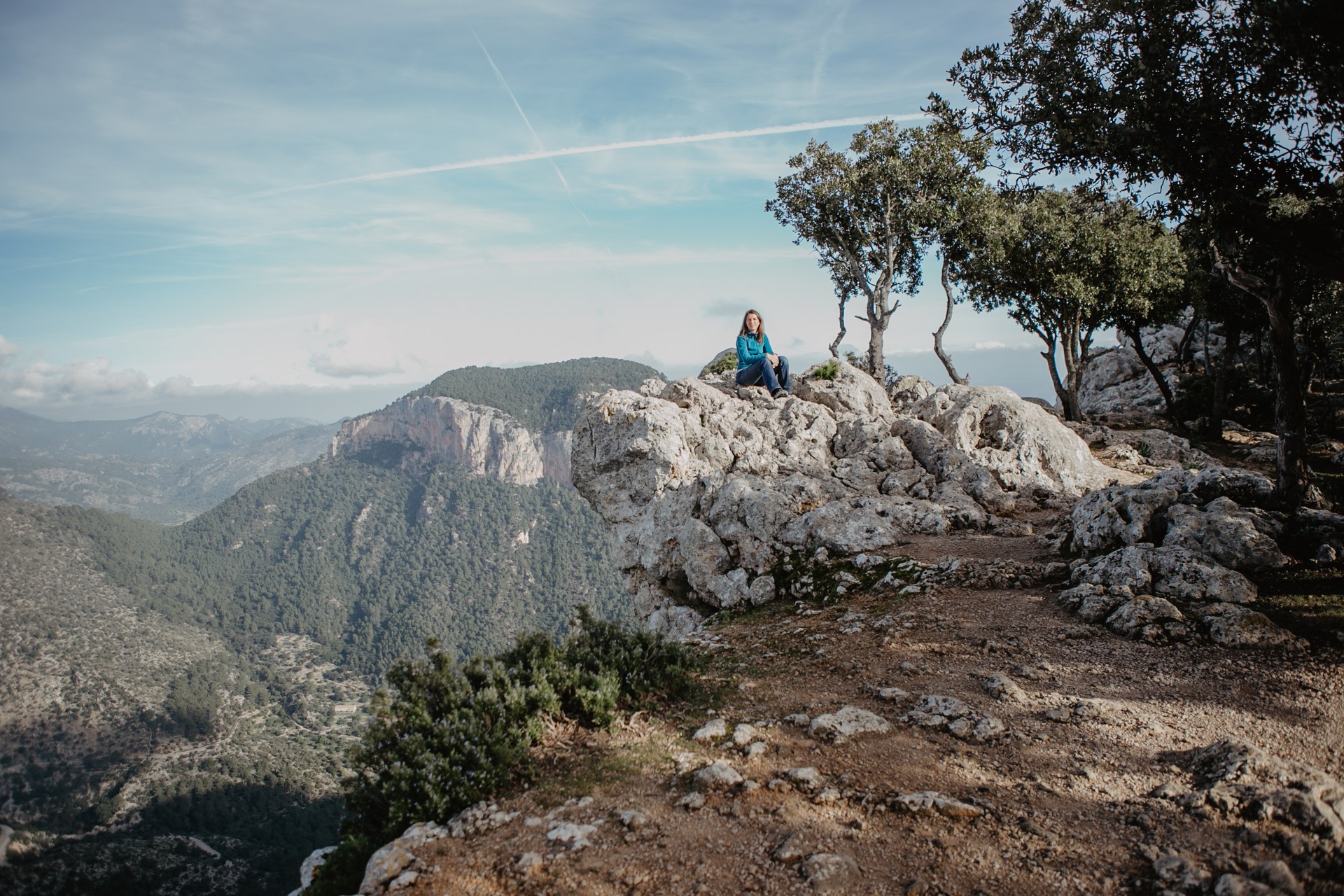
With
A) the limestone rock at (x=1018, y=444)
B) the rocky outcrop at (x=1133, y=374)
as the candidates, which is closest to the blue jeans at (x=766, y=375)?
the limestone rock at (x=1018, y=444)

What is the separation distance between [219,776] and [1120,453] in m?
141

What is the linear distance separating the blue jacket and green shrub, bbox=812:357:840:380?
2.12 metres

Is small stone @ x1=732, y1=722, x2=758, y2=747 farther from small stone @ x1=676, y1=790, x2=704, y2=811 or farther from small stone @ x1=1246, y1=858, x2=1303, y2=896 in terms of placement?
small stone @ x1=1246, y1=858, x2=1303, y2=896

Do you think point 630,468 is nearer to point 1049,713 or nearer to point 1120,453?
point 1049,713

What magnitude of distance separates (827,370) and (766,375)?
2436 millimetres

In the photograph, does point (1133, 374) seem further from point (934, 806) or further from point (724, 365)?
point (934, 806)

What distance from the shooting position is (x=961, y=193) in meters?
26.4

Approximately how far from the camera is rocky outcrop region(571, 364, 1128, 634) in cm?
1498

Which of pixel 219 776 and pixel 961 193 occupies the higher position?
pixel 961 193

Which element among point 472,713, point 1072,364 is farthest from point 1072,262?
point 472,713

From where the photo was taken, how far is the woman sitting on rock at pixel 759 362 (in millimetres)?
20719

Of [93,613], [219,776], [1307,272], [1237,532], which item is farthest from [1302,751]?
[93,613]

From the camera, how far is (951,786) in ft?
20.1

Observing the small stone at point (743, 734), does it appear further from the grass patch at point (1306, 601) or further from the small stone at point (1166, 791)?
the grass patch at point (1306, 601)
